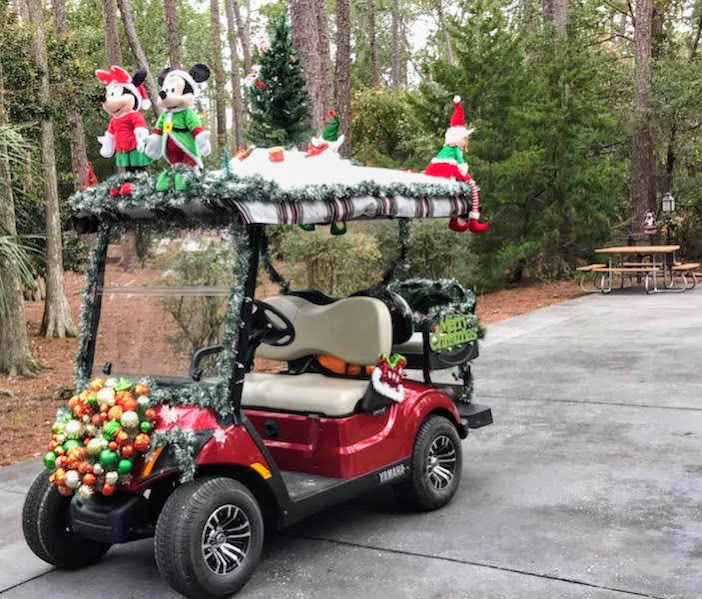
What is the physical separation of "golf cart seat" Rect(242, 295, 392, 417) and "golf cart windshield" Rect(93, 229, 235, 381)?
68cm

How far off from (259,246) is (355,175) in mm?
750

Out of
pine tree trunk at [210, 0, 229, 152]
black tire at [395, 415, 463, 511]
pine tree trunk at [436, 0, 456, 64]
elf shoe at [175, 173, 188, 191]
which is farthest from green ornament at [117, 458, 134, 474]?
pine tree trunk at [436, 0, 456, 64]

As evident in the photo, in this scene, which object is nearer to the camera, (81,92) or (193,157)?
(193,157)

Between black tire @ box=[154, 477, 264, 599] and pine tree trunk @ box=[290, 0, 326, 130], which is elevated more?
pine tree trunk @ box=[290, 0, 326, 130]

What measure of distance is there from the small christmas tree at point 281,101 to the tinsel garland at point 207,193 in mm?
11528

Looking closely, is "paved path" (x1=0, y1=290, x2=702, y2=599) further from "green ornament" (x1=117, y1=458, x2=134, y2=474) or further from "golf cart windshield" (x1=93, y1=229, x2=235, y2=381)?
"golf cart windshield" (x1=93, y1=229, x2=235, y2=381)

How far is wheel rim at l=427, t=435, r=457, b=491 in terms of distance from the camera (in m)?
4.58

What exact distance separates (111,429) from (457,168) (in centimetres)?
267

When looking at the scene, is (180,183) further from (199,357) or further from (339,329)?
(339,329)

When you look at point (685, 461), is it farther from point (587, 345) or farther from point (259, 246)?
point (587, 345)

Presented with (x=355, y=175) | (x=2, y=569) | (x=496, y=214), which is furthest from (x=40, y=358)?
(x=496, y=214)

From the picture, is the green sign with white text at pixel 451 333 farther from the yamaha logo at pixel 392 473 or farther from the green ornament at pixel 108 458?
the green ornament at pixel 108 458

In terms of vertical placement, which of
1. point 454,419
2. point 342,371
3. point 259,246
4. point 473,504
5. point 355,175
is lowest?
point 473,504

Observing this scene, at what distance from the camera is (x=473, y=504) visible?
4645 millimetres
